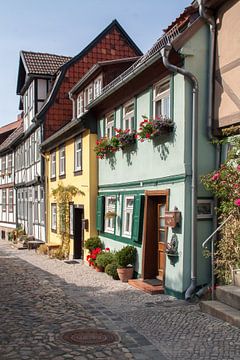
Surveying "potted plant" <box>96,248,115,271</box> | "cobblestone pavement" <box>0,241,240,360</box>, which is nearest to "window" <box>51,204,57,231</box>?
"potted plant" <box>96,248,115,271</box>

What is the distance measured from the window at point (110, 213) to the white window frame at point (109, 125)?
6.40ft

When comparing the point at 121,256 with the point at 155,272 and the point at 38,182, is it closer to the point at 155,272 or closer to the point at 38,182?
the point at 155,272

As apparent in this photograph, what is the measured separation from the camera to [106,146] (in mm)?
13977

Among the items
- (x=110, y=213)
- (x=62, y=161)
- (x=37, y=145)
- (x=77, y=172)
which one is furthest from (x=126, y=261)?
(x=37, y=145)

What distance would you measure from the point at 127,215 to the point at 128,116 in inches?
108

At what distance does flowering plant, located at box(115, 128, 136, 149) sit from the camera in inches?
492

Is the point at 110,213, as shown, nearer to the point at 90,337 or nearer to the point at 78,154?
the point at 78,154

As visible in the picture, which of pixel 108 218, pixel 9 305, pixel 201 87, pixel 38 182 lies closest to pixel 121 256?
pixel 108 218

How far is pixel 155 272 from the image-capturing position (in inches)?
464

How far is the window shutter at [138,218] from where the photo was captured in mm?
11805

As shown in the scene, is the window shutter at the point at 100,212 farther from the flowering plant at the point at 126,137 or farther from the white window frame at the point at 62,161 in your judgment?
the white window frame at the point at 62,161

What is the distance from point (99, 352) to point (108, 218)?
824 centimetres

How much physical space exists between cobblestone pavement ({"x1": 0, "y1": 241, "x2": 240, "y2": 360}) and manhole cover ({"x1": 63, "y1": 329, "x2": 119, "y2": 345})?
0.13 metres

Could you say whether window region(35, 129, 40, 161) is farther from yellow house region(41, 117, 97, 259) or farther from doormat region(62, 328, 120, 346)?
doormat region(62, 328, 120, 346)
